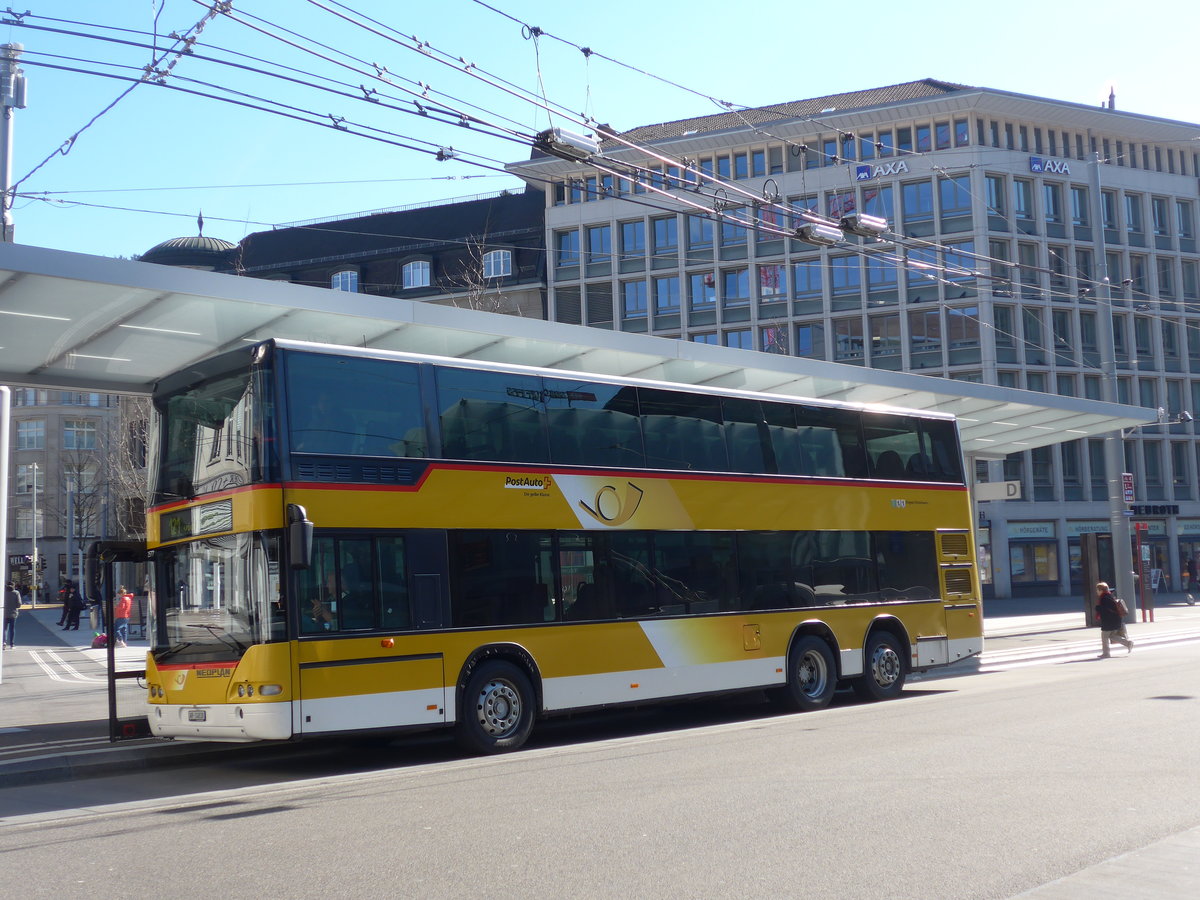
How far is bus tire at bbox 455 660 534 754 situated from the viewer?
1252 centimetres

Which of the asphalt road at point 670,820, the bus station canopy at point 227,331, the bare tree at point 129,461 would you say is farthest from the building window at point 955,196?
the asphalt road at point 670,820

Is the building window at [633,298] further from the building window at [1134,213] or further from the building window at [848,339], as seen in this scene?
the building window at [1134,213]

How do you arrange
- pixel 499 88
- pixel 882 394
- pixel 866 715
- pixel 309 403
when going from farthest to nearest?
pixel 882 394 → pixel 866 715 → pixel 499 88 → pixel 309 403

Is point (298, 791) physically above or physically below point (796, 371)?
below

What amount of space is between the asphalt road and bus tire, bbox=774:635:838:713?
2727 millimetres

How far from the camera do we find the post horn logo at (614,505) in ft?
46.4

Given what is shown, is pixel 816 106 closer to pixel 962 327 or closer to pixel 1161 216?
pixel 962 327

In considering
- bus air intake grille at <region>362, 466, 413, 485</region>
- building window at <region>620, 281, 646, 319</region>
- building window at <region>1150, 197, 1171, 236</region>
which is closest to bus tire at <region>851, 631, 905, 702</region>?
bus air intake grille at <region>362, 466, 413, 485</region>

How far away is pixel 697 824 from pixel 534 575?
5.62 metres

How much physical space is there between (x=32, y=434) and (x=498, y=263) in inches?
1644

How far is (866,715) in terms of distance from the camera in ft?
50.1

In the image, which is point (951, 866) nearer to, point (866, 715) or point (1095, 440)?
point (866, 715)

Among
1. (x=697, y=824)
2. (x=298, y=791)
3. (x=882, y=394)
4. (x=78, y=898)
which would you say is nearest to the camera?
(x=78, y=898)

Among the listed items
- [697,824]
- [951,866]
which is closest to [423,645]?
[697,824]
